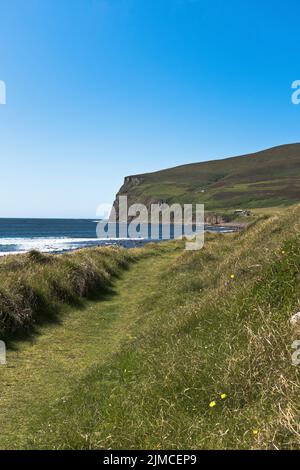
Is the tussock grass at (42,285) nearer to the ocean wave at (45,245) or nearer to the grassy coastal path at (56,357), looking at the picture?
the grassy coastal path at (56,357)

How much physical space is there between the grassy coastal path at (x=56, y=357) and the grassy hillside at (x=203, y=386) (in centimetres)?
16

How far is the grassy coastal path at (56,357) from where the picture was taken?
823cm

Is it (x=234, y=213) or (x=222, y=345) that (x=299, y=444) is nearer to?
(x=222, y=345)

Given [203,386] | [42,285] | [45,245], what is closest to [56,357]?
[42,285]

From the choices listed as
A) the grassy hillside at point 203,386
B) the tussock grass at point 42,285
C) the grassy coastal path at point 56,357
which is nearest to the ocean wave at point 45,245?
the tussock grass at point 42,285

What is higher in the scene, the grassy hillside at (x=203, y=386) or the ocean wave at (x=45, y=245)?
the grassy hillside at (x=203, y=386)

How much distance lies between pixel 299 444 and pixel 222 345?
120 inches

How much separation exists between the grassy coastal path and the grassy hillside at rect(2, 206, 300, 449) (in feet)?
0.52

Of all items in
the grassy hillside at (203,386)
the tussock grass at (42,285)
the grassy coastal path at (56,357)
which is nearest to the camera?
the grassy hillside at (203,386)

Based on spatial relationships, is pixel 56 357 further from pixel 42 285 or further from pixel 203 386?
pixel 203 386

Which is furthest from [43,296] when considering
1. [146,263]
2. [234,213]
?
[234,213]

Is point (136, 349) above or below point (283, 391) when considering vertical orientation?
below

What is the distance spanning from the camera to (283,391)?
229 inches

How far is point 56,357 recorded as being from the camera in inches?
479
